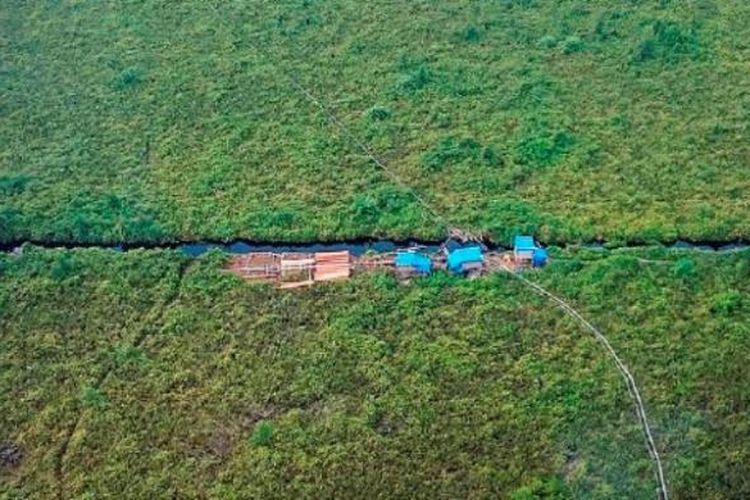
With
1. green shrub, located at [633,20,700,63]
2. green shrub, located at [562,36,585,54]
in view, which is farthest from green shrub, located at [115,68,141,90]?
green shrub, located at [633,20,700,63]

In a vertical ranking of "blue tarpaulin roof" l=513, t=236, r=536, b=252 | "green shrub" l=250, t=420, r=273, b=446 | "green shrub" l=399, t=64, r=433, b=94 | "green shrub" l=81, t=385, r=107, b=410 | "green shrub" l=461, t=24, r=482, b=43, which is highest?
"green shrub" l=461, t=24, r=482, b=43

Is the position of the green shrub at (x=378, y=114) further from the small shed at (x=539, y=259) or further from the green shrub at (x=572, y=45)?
the small shed at (x=539, y=259)

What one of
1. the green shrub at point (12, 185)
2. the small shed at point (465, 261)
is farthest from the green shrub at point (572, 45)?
the green shrub at point (12, 185)

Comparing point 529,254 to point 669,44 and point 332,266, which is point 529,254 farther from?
point 669,44

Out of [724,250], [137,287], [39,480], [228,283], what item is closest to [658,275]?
[724,250]

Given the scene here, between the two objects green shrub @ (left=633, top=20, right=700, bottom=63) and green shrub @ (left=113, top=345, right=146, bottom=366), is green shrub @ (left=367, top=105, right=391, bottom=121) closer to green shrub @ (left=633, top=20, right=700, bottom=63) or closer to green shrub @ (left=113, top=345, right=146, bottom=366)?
green shrub @ (left=633, top=20, right=700, bottom=63)

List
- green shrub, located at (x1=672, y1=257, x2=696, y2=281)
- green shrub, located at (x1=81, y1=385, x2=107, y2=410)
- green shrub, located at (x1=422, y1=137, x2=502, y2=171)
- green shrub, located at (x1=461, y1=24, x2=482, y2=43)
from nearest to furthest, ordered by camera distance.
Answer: green shrub, located at (x1=81, y1=385, x2=107, y2=410), green shrub, located at (x1=672, y1=257, x2=696, y2=281), green shrub, located at (x1=422, y1=137, x2=502, y2=171), green shrub, located at (x1=461, y1=24, x2=482, y2=43)

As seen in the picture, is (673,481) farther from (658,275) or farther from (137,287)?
(137,287)
